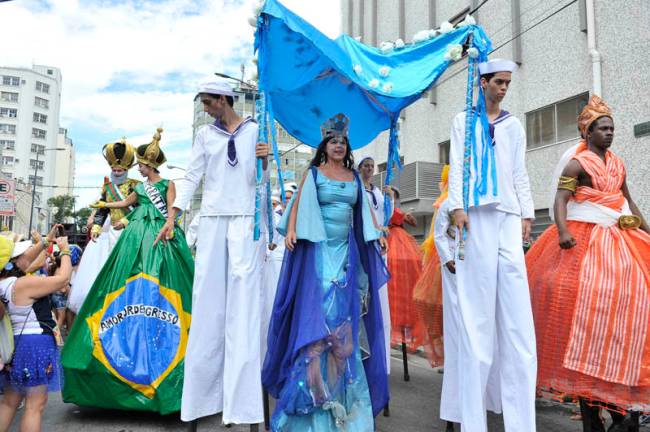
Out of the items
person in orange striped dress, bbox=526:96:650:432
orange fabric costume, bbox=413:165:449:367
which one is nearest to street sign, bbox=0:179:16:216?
orange fabric costume, bbox=413:165:449:367

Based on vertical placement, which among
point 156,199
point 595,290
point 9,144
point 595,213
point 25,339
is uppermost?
point 9,144

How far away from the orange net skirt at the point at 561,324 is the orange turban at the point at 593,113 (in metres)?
0.78

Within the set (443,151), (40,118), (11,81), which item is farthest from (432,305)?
(11,81)

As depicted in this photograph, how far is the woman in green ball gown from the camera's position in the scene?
13.5 feet

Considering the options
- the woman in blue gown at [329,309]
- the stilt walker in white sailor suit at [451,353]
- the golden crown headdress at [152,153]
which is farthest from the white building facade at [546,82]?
the golden crown headdress at [152,153]

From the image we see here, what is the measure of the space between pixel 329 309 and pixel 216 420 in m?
1.54

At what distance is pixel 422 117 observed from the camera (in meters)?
16.4

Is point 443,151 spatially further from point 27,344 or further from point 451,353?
point 27,344

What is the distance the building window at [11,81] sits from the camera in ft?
310

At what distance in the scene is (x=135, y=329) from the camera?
14.1 ft

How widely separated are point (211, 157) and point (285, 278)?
1.12 m

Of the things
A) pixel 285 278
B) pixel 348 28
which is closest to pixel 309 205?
pixel 285 278

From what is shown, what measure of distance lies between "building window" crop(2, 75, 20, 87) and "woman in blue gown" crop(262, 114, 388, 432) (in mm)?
109148

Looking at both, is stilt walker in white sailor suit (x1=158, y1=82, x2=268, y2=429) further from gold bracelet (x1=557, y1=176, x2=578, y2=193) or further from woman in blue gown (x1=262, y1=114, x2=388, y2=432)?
gold bracelet (x1=557, y1=176, x2=578, y2=193)
